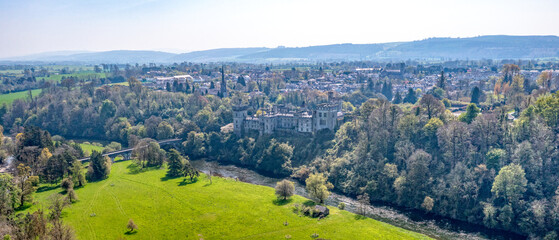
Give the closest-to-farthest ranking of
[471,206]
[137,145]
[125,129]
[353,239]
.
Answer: [353,239] < [471,206] < [137,145] < [125,129]

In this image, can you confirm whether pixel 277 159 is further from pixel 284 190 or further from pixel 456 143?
pixel 456 143

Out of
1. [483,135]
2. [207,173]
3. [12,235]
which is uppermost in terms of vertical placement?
[483,135]

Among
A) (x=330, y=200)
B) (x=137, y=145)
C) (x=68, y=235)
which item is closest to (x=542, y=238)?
(x=330, y=200)

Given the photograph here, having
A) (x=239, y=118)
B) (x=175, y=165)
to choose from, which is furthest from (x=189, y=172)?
(x=239, y=118)

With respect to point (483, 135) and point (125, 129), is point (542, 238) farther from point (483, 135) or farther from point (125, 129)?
point (125, 129)

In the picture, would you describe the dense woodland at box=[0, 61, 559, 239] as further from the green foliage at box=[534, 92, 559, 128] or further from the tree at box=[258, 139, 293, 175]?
the tree at box=[258, 139, 293, 175]
